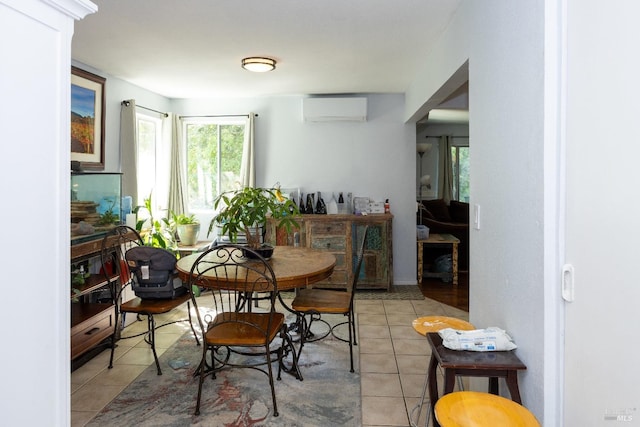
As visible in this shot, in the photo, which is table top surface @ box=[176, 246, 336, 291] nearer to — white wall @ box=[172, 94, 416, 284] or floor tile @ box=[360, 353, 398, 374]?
floor tile @ box=[360, 353, 398, 374]

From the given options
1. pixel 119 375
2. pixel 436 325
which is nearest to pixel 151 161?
pixel 119 375

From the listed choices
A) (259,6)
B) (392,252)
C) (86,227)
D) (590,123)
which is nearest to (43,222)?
(590,123)

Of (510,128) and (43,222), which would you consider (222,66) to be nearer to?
(510,128)

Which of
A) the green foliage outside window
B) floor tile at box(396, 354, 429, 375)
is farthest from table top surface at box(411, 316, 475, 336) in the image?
the green foliage outside window

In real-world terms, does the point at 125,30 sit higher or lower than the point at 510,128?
higher

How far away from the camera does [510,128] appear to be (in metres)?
1.83

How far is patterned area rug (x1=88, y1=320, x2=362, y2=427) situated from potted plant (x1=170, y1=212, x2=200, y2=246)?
2267mm

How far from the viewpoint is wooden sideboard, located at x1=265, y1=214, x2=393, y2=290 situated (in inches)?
207

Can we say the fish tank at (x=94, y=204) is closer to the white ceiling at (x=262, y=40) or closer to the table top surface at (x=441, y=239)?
the white ceiling at (x=262, y=40)

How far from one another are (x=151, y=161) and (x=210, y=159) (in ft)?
2.50

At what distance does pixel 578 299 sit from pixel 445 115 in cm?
586

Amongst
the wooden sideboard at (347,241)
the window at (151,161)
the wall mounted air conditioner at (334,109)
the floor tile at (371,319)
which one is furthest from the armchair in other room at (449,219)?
the window at (151,161)

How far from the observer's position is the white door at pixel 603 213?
3.71 feet

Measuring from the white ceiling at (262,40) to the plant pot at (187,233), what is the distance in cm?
165
